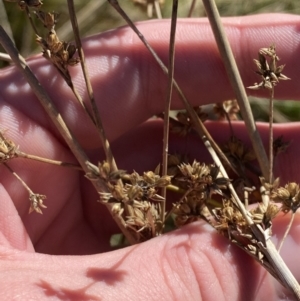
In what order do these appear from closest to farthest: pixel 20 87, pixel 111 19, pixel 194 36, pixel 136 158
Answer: pixel 20 87, pixel 194 36, pixel 136 158, pixel 111 19

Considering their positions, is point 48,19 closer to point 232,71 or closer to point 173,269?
point 232,71

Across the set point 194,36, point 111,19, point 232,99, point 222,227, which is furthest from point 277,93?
point 111,19

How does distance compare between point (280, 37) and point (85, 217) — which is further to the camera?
point (85, 217)

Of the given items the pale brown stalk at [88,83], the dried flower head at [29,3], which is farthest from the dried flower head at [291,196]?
the dried flower head at [29,3]

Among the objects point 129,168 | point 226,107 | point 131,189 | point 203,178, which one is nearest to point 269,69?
point 203,178

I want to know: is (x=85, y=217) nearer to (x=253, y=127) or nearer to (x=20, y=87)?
(x=20, y=87)

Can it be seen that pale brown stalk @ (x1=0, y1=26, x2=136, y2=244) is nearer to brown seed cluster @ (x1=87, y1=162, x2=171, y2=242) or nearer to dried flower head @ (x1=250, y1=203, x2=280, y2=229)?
brown seed cluster @ (x1=87, y1=162, x2=171, y2=242)
